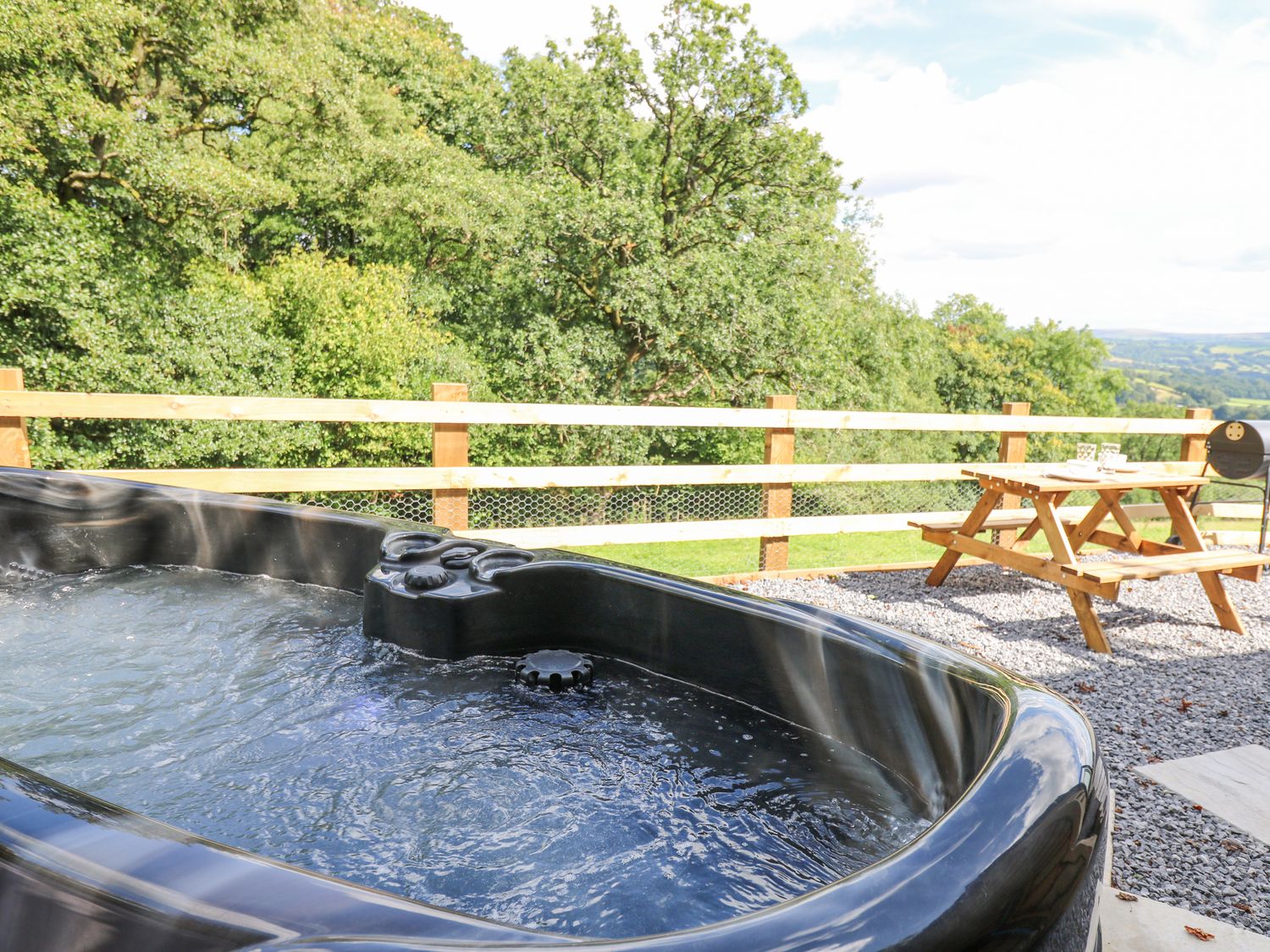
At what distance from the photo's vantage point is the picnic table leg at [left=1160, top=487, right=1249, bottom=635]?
11.1 feet

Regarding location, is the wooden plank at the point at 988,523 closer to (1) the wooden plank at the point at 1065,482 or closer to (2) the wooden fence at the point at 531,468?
(2) the wooden fence at the point at 531,468

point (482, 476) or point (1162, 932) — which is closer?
point (1162, 932)

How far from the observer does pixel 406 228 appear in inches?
362

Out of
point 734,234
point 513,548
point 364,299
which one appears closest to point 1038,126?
point 734,234

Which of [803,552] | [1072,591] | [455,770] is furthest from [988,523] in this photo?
[803,552]

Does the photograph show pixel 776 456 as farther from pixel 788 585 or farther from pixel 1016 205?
pixel 1016 205

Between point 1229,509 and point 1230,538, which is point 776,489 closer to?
point 1230,538

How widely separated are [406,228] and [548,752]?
28.9 feet

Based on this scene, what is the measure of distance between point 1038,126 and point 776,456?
14.5 metres

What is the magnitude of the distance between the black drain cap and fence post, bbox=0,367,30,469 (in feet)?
7.57

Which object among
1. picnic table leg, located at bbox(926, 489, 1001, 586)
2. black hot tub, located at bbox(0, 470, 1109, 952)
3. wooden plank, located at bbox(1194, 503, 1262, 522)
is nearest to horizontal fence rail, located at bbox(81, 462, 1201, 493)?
picnic table leg, located at bbox(926, 489, 1001, 586)

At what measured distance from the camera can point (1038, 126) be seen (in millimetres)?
15016

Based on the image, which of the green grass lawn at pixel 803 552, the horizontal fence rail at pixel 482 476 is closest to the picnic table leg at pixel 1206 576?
the horizontal fence rail at pixel 482 476

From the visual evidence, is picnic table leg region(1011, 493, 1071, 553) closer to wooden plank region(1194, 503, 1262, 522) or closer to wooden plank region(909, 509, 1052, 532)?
wooden plank region(909, 509, 1052, 532)
